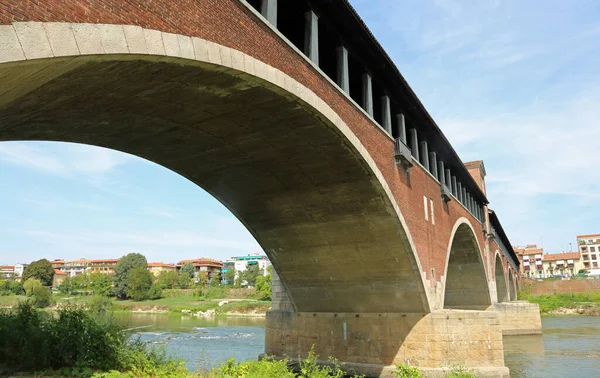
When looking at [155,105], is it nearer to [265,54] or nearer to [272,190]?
[265,54]

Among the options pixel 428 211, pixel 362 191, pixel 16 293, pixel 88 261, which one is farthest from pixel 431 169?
pixel 88 261

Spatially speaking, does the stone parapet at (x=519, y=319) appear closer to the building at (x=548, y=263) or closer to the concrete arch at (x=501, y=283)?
the concrete arch at (x=501, y=283)

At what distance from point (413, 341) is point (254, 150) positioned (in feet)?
35.3

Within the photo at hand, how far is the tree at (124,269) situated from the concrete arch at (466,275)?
7707cm

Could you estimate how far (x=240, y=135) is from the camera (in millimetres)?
13352

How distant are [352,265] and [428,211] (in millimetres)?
4832

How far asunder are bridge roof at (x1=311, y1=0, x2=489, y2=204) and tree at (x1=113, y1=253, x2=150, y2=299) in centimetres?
8802

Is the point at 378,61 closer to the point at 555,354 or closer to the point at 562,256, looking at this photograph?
the point at 555,354

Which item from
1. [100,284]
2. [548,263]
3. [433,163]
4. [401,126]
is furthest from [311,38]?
[548,263]

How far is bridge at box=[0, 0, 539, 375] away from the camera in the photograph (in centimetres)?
711

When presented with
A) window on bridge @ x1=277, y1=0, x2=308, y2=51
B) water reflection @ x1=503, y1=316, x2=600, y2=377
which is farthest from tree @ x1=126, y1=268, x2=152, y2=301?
window on bridge @ x1=277, y1=0, x2=308, y2=51

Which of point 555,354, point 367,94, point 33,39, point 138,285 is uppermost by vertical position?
point 367,94

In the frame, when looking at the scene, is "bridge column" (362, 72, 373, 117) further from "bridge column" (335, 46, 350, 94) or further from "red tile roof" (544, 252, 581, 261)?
"red tile roof" (544, 252, 581, 261)

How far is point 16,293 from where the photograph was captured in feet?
327
